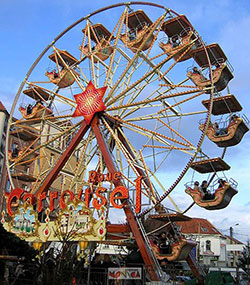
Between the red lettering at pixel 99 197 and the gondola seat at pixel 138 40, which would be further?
the gondola seat at pixel 138 40

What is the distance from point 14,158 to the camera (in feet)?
84.0

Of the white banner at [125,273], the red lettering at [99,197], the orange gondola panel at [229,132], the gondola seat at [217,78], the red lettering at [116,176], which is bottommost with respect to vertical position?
the white banner at [125,273]

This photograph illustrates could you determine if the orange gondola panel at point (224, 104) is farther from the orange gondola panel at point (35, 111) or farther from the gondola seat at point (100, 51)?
the orange gondola panel at point (35, 111)

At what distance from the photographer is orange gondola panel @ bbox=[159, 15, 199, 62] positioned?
21781 millimetres

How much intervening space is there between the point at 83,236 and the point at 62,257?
730cm

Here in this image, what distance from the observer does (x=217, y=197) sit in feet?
62.5

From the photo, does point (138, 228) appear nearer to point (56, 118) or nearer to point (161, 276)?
point (161, 276)

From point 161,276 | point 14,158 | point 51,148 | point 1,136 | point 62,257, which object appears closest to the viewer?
point 62,257

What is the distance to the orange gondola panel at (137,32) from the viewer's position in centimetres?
2347

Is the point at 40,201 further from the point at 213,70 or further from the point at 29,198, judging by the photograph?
the point at 213,70

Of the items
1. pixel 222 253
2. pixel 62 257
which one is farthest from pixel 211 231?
pixel 62 257

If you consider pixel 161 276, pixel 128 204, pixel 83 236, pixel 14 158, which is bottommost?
pixel 161 276

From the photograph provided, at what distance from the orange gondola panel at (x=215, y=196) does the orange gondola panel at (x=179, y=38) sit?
6884 mm

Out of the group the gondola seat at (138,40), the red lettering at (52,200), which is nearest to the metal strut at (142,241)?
the red lettering at (52,200)
